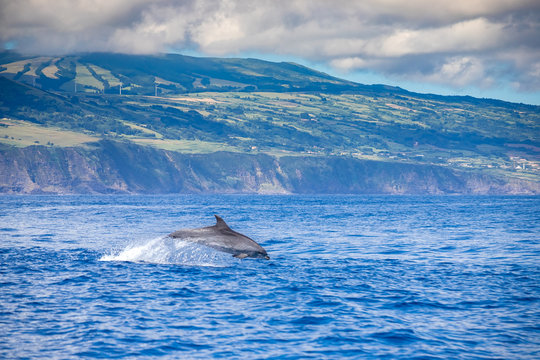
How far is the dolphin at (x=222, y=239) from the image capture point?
36531 mm

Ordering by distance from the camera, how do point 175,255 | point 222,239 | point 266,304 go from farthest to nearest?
point 175,255 < point 222,239 < point 266,304

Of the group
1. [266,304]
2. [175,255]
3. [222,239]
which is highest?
[222,239]

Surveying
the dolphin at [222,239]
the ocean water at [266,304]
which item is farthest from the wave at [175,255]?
the dolphin at [222,239]

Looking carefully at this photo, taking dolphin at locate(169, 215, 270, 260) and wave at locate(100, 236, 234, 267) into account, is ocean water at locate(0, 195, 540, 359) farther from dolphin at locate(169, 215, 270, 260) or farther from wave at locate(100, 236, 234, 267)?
dolphin at locate(169, 215, 270, 260)

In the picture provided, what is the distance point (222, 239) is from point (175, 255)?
4.54m

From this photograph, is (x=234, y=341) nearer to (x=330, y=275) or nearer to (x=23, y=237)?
(x=330, y=275)

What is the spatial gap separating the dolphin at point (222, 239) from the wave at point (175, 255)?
31.1 inches

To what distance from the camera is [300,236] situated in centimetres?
6156

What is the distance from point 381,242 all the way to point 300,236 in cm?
965

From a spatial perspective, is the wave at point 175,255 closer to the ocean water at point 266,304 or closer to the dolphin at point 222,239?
the ocean water at point 266,304

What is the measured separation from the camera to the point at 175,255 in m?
Result: 39.8

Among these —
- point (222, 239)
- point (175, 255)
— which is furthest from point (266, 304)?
point (175, 255)

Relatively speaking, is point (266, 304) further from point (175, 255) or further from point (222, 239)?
point (175, 255)

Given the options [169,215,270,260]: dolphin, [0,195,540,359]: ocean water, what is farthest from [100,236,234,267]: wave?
[169,215,270,260]: dolphin
